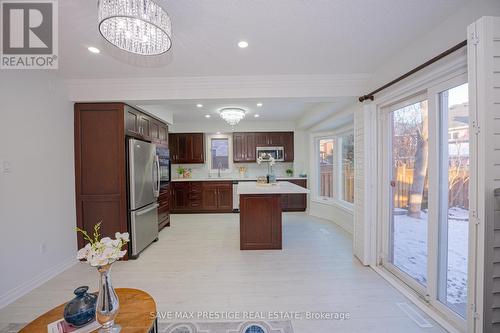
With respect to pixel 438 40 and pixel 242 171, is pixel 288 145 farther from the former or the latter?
pixel 438 40

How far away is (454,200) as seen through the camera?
1.84 meters

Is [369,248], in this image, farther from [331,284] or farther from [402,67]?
[402,67]

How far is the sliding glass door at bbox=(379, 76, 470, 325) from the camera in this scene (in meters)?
1.79

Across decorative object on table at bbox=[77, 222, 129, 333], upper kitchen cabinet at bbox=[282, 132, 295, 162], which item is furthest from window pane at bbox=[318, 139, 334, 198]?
decorative object on table at bbox=[77, 222, 129, 333]

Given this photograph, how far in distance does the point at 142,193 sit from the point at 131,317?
→ 2.33 m

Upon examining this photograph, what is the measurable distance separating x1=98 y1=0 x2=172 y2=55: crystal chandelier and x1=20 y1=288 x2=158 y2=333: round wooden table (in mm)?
1674

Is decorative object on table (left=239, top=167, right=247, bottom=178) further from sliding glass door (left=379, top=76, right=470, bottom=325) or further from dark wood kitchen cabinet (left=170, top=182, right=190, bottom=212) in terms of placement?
sliding glass door (left=379, top=76, right=470, bottom=325)

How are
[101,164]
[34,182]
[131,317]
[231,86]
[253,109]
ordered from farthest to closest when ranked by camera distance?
[253,109] < [101,164] < [231,86] < [34,182] < [131,317]

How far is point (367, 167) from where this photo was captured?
2811mm

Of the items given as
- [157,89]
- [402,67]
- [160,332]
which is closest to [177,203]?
[157,89]

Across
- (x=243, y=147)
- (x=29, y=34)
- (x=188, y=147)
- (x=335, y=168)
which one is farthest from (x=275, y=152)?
(x=29, y=34)

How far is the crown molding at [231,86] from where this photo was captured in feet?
9.48

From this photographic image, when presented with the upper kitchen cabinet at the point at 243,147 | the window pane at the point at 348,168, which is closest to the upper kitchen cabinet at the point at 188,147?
the upper kitchen cabinet at the point at 243,147

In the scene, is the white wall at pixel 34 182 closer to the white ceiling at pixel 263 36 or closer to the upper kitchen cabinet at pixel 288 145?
the white ceiling at pixel 263 36
